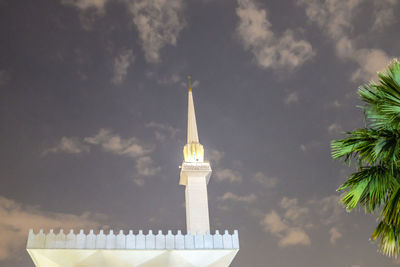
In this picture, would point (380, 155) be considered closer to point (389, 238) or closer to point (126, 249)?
point (389, 238)

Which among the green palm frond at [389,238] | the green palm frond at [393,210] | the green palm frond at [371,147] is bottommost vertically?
the green palm frond at [389,238]

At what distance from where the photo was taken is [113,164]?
34219 mm

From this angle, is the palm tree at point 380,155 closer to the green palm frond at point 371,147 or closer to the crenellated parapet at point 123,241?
the green palm frond at point 371,147

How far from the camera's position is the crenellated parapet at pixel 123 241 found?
54.9ft

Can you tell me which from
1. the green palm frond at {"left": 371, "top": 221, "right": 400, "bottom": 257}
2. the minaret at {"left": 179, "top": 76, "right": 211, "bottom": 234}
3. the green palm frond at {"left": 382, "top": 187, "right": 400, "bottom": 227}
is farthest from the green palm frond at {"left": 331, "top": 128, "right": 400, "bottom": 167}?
A: the minaret at {"left": 179, "top": 76, "right": 211, "bottom": 234}

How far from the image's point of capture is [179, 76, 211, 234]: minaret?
23.2m

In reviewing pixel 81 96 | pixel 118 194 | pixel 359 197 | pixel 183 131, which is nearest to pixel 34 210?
pixel 118 194

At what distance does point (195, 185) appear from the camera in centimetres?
2409

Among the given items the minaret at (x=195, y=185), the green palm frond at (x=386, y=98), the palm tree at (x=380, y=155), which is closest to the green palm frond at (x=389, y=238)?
the palm tree at (x=380, y=155)

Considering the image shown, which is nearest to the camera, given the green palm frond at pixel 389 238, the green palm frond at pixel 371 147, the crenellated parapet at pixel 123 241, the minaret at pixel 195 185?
the green palm frond at pixel 389 238

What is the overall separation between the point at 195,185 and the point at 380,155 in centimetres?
1728

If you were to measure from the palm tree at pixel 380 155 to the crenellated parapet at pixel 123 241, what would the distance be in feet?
34.5

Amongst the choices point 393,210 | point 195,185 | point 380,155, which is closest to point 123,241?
point 195,185

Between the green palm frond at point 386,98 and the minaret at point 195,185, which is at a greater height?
the minaret at point 195,185
